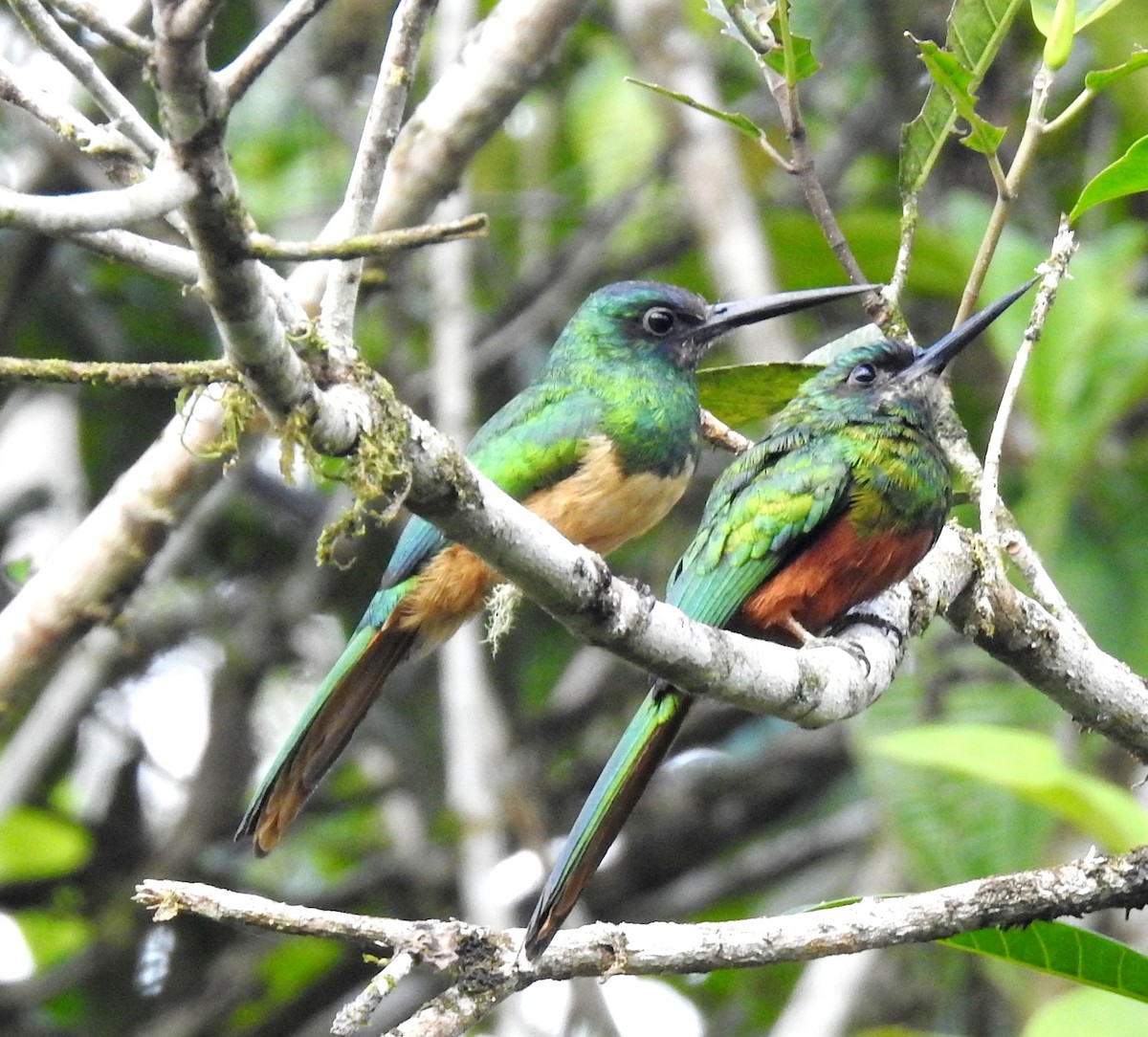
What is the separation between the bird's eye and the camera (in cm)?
392

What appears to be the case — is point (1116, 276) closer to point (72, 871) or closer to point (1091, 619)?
point (1091, 619)

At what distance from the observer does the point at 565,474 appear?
140 inches

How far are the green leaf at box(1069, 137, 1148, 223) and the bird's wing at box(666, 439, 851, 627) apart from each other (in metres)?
0.83

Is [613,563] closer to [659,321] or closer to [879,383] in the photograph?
[659,321]

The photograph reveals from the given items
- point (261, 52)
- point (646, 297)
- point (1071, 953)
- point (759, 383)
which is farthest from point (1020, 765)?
point (261, 52)

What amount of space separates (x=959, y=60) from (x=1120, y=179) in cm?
39

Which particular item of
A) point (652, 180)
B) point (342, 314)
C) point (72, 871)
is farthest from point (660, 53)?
point (342, 314)

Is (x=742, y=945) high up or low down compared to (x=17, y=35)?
down

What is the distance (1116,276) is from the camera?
431 cm

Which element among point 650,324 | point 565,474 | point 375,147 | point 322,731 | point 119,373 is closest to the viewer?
point 119,373

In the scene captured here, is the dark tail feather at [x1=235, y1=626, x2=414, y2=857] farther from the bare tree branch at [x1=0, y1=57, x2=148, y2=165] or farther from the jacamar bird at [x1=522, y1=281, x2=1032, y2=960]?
the bare tree branch at [x1=0, y1=57, x2=148, y2=165]

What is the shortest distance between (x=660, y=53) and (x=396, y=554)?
6.67ft

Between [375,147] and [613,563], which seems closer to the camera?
[375,147]

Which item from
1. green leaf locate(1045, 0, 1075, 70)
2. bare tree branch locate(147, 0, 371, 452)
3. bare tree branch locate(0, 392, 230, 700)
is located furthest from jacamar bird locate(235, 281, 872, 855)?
bare tree branch locate(147, 0, 371, 452)
